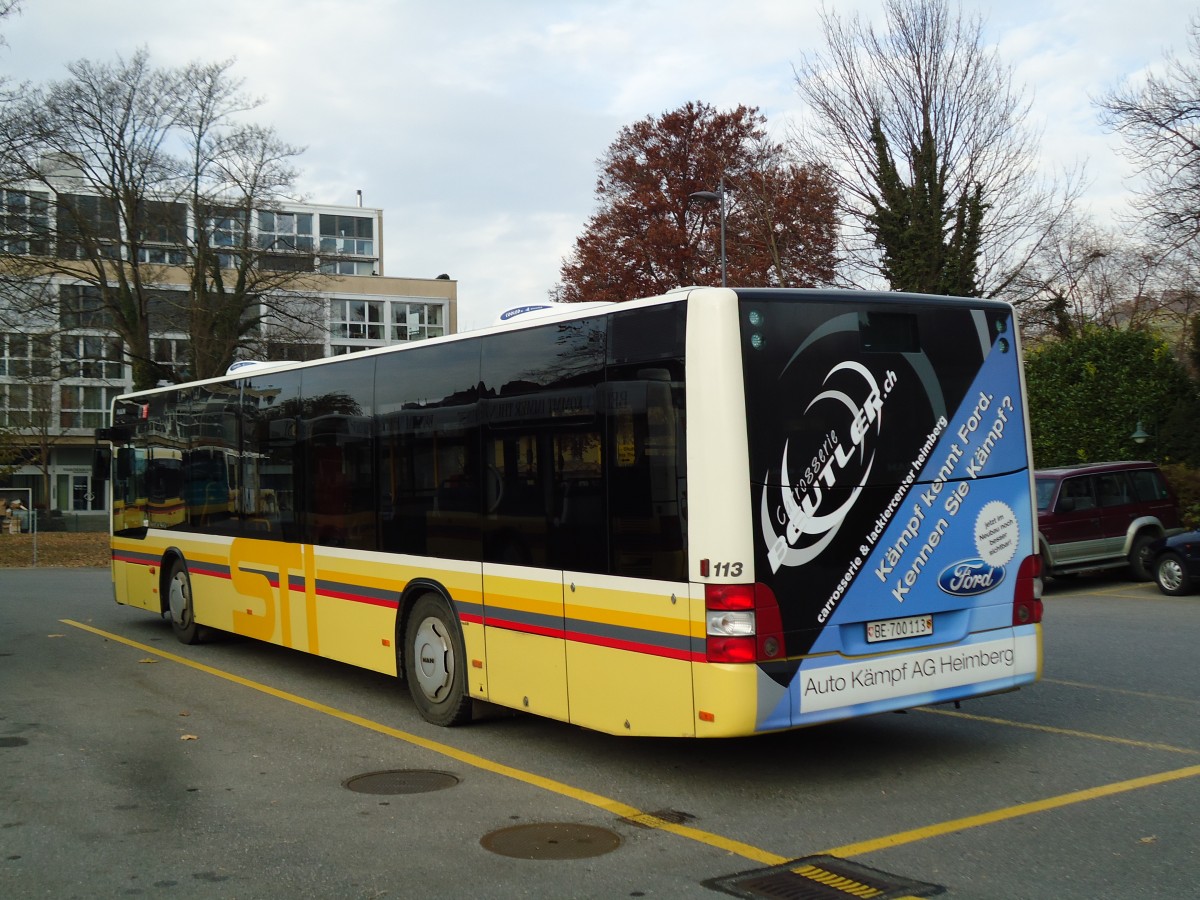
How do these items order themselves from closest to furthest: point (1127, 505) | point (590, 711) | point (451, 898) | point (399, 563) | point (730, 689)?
point (451, 898), point (730, 689), point (590, 711), point (399, 563), point (1127, 505)

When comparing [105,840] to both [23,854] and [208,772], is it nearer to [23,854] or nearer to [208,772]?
[23,854]

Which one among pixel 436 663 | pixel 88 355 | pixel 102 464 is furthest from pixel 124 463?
pixel 88 355

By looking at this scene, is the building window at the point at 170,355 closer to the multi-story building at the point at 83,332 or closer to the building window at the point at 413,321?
the multi-story building at the point at 83,332

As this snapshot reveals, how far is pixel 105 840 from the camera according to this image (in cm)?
612

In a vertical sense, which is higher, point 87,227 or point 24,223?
point 87,227

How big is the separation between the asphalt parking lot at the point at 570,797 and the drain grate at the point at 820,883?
0.03 m

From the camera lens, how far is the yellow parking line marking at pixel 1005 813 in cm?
577

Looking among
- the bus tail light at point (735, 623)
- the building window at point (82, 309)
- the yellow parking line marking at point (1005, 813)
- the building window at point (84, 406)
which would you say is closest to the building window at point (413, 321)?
the building window at point (84, 406)

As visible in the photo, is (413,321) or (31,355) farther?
(413,321)

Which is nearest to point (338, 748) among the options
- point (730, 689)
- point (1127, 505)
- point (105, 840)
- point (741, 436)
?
point (105, 840)

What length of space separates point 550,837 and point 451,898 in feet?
3.32

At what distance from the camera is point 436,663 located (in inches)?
354

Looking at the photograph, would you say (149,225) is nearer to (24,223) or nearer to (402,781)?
(24,223)

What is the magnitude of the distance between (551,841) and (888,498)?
2.73 metres
